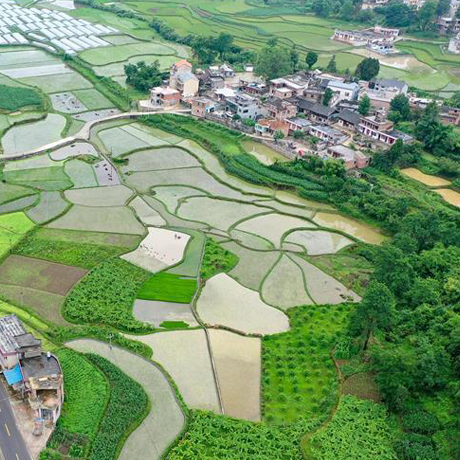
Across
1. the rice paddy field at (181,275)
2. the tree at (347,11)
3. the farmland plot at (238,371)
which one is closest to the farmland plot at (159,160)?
the rice paddy field at (181,275)

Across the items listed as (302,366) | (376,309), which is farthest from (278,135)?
(302,366)

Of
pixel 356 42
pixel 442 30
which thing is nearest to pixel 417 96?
pixel 356 42

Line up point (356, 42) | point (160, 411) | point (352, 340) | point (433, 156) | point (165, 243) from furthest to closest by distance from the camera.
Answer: point (356, 42) → point (433, 156) → point (165, 243) → point (352, 340) → point (160, 411)

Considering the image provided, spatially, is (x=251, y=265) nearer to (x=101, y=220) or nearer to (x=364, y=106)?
(x=101, y=220)

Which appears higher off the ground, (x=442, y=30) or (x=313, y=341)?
(x=442, y=30)

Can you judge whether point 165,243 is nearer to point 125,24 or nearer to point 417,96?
point 417,96
